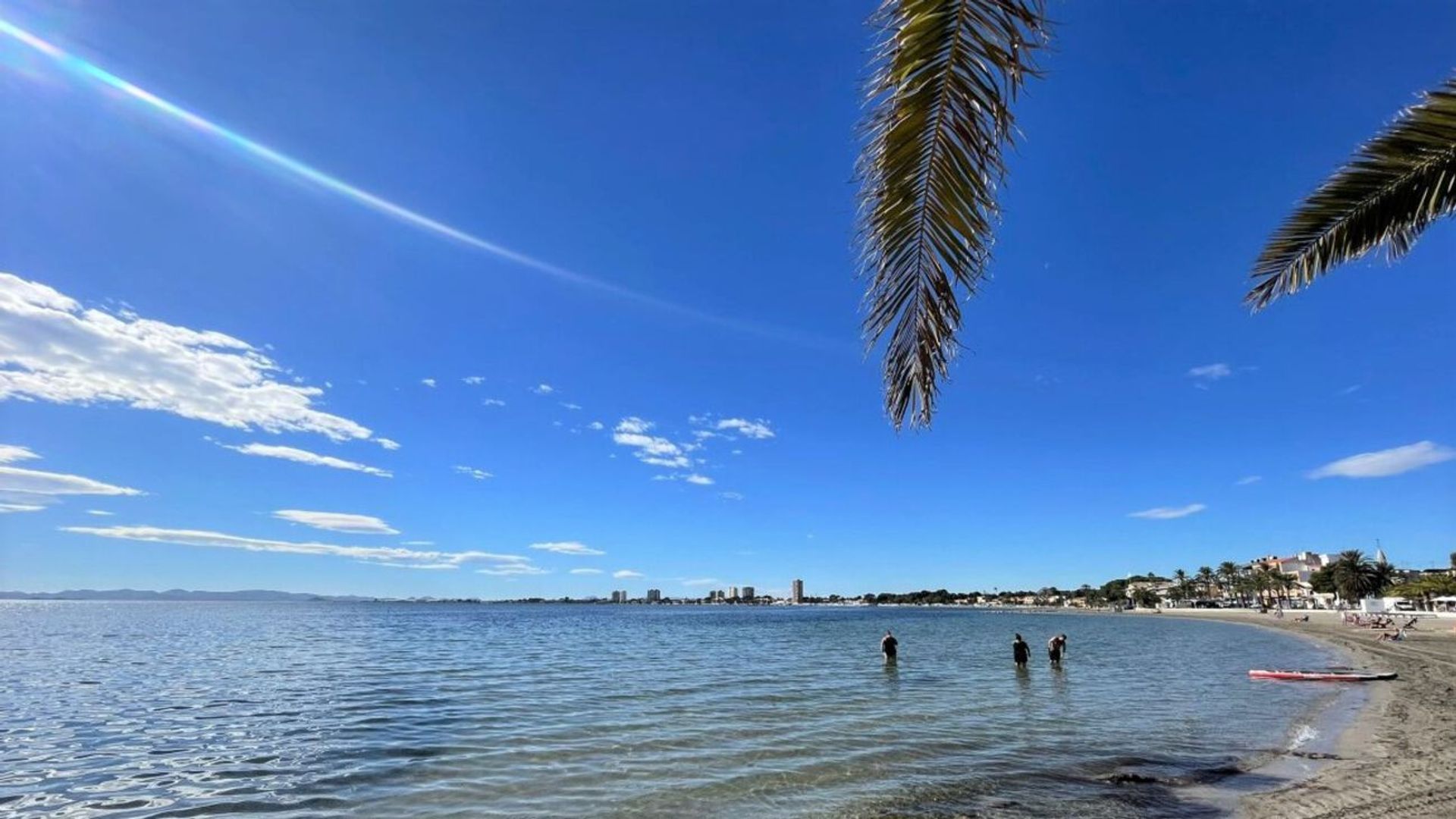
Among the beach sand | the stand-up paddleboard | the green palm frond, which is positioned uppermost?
the green palm frond

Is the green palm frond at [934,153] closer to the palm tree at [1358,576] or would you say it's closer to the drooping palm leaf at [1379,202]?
the drooping palm leaf at [1379,202]

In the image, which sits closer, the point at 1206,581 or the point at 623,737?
the point at 623,737

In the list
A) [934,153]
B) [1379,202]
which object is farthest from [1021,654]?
[934,153]

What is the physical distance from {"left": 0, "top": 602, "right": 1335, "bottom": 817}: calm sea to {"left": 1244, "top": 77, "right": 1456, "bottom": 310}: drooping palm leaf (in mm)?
8887

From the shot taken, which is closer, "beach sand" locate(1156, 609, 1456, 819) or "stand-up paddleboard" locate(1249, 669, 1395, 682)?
"beach sand" locate(1156, 609, 1456, 819)

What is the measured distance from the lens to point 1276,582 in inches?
5950

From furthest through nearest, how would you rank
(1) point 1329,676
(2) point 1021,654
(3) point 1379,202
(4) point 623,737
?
1. (2) point 1021,654
2. (1) point 1329,676
3. (4) point 623,737
4. (3) point 1379,202

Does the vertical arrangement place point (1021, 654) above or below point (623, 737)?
above

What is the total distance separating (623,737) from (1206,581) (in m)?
218

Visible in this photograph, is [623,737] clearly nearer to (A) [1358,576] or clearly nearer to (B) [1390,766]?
(B) [1390,766]

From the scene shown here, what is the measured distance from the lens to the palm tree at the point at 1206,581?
187m

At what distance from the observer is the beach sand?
10195 millimetres

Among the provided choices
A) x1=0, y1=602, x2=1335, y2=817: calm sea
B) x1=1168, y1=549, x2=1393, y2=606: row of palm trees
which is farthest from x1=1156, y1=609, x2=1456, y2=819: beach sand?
x1=1168, y1=549, x2=1393, y2=606: row of palm trees

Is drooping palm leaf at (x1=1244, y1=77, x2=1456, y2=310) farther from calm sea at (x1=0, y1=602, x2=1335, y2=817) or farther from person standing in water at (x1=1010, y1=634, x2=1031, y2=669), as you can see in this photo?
person standing in water at (x1=1010, y1=634, x2=1031, y2=669)
